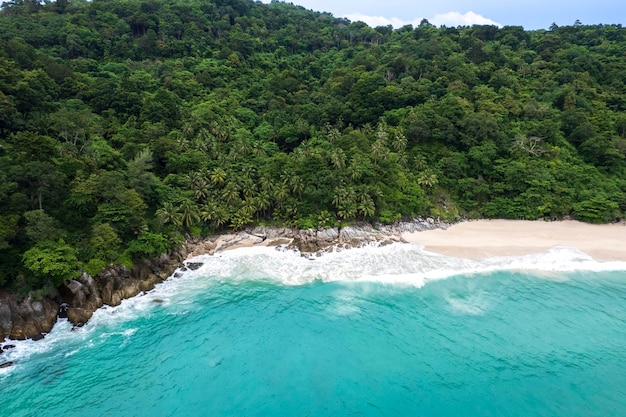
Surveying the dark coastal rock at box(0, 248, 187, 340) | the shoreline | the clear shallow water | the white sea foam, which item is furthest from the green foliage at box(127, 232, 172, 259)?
the clear shallow water

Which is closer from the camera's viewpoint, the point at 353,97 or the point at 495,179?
the point at 495,179

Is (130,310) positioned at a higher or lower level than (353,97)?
lower

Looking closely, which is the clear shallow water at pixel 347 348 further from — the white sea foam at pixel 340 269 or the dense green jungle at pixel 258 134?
the dense green jungle at pixel 258 134

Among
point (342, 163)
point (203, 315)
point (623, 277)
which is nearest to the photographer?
point (203, 315)

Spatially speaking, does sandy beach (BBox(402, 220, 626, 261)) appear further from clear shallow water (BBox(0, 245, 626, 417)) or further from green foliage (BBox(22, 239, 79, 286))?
green foliage (BBox(22, 239, 79, 286))

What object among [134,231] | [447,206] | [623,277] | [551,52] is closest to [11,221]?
[134,231]

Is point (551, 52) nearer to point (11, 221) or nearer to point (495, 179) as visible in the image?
point (495, 179)
